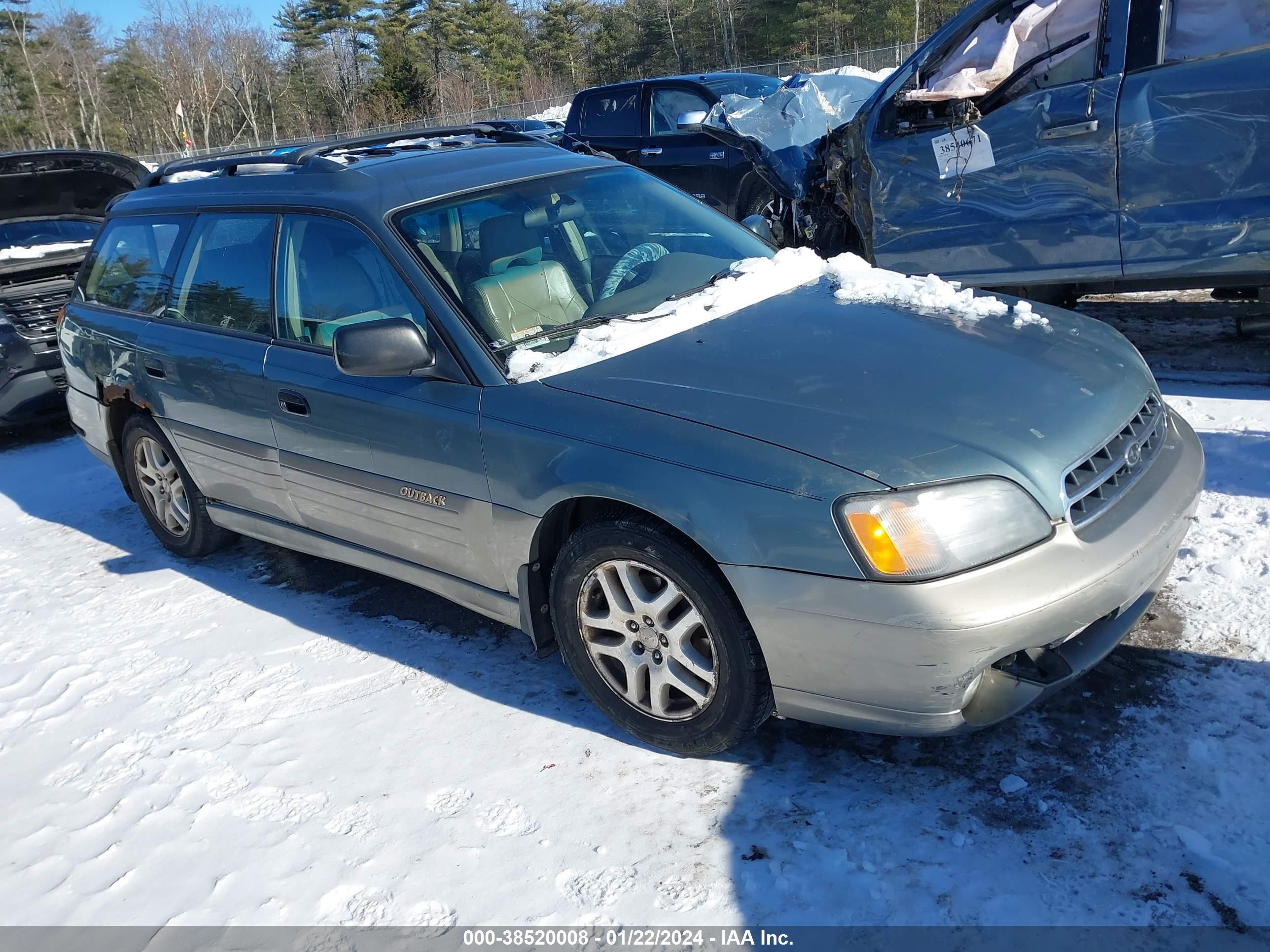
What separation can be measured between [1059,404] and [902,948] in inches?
58.4

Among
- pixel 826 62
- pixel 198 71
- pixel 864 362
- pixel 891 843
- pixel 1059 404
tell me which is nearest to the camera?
pixel 891 843

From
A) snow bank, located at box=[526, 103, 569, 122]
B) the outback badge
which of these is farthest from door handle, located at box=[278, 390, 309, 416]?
snow bank, located at box=[526, 103, 569, 122]

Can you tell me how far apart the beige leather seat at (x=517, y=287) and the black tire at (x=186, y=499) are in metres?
2.07

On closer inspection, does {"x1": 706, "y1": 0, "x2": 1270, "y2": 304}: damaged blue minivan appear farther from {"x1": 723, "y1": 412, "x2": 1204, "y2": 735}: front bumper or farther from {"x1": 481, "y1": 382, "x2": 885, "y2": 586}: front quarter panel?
{"x1": 481, "y1": 382, "x2": 885, "y2": 586}: front quarter panel

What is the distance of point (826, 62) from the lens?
3672 centimetres

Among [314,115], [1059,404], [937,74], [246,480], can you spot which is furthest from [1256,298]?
[314,115]

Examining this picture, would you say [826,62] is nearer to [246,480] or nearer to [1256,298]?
[1256,298]

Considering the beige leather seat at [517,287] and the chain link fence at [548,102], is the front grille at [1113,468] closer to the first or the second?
the beige leather seat at [517,287]

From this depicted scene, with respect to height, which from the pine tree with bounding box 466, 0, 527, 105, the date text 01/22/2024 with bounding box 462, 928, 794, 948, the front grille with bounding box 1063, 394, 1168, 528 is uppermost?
the pine tree with bounding box 466, 0, 527, 105

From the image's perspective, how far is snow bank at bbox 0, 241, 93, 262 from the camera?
8.09 m

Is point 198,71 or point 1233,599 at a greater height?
point 198,71

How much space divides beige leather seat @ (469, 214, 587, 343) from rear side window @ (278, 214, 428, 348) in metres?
0.24

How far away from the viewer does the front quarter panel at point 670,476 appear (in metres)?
2.52

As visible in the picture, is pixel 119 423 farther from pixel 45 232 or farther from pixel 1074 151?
pixel 1074 151
